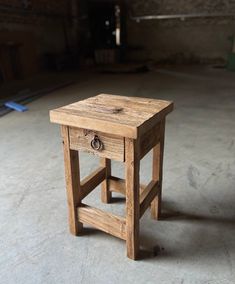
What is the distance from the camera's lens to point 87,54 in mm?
→ 9484

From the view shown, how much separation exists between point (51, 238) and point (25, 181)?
28.2 inches

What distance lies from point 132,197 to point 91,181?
43 centimetres

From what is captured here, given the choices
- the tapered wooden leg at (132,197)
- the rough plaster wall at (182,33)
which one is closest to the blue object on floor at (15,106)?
the tapered wooden leg at (132,197)

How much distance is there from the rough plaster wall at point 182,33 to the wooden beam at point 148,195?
908cm

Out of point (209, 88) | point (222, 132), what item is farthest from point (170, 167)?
point (209, 88)

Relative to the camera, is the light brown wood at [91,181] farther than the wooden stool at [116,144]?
Yes

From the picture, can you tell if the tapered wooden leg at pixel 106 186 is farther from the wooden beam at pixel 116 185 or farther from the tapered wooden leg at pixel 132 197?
the tapered wooden leg at pixel 132 197

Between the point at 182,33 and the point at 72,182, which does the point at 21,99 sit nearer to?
the point at 72,182

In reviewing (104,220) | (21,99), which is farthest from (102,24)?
(104,220)

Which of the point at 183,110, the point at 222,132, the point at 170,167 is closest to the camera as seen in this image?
the point at 170,167

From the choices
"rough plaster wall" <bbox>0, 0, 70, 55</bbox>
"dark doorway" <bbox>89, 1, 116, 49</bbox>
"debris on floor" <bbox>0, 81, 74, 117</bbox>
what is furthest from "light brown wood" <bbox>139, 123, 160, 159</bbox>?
"dark doorway" <bbox>89, 1, 116, 49</bbox>

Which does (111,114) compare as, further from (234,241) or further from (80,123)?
(234,241)

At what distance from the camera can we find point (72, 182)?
4.68 ft

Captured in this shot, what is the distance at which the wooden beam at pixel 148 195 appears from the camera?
142 cm
